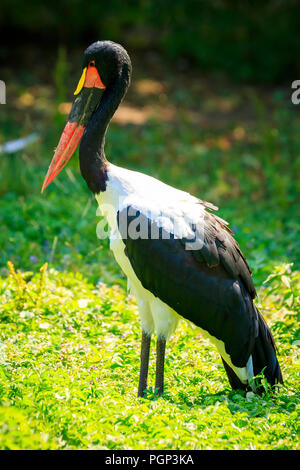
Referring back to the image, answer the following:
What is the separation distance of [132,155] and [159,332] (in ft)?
16.6

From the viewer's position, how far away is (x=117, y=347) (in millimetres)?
4605

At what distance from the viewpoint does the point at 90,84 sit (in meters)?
4.46

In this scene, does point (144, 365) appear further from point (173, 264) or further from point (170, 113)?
point (170, 113)

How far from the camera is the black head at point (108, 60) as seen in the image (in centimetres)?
431

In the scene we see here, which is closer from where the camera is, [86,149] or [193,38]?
[86,149]

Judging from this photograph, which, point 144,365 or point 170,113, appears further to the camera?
point 170,113

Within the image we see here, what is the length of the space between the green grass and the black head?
4.80ft

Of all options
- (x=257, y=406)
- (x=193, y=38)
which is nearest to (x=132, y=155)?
(x=193, y=38)

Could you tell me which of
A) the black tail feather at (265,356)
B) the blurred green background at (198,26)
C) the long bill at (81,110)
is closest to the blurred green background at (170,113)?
the blurred green background at (198,26)

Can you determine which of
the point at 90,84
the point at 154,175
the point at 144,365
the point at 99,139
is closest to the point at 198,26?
the point at 154,175

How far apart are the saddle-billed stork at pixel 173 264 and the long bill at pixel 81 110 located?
0.13 meters

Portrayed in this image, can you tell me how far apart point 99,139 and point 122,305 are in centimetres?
147

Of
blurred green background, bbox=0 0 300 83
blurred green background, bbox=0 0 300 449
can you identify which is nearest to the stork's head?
blurred green background, bbox=0 0 300 449
